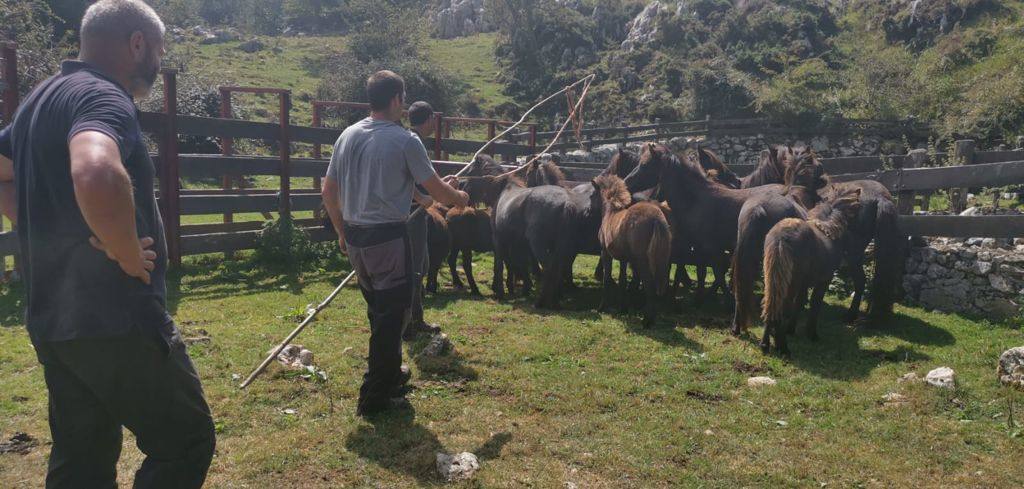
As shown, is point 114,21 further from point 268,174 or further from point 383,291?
point 268,174

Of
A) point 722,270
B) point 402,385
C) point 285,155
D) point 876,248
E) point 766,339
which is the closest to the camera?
point 402,385

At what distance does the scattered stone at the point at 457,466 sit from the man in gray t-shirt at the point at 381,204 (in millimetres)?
1000

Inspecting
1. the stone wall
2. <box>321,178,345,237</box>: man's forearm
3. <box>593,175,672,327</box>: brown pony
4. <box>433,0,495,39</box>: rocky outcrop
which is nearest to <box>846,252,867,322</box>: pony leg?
the stone wall

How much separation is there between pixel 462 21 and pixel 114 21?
67578mm

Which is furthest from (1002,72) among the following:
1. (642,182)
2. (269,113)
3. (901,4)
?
(269,113)

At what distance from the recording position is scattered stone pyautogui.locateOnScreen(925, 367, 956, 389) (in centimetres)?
582

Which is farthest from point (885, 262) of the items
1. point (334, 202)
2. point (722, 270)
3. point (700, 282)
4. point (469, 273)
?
point (334, 202)

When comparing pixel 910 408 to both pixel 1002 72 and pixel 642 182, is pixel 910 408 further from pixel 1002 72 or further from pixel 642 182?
pixel 1002 72

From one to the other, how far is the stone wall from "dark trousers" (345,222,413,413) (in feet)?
23.6

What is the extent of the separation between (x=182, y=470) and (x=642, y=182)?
Result: 25.7 feet

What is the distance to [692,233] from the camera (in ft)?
30.8

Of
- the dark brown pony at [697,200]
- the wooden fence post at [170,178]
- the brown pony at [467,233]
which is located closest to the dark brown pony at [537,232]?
the brown pony at [467,233]

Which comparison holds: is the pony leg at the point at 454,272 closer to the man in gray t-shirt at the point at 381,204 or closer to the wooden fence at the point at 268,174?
the wooden fence at the point at 268,174

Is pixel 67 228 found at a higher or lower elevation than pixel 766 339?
higher
